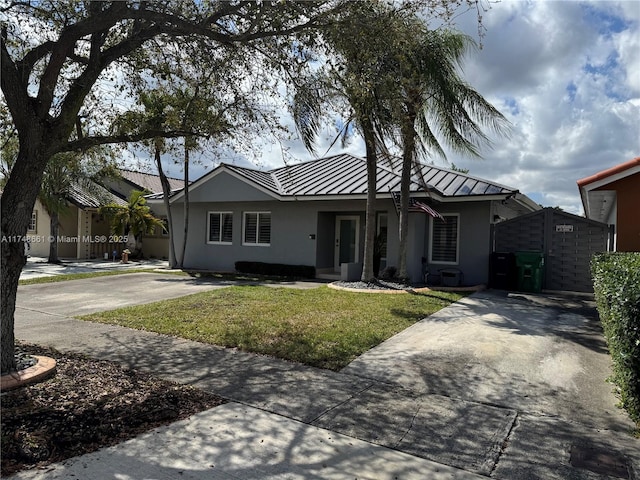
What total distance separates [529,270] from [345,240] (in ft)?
22.5

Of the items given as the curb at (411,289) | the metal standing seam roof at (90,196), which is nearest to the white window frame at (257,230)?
the curb at (411,289)

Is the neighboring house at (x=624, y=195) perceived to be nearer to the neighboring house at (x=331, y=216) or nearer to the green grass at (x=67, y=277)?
the neighboring house at (x=331, y=216)

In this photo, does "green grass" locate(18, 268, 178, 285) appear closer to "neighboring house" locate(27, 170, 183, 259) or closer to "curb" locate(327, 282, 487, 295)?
"neighboring house" locate(27, 170, 183, 259)

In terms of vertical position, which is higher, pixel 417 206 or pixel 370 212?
pixel 417 206

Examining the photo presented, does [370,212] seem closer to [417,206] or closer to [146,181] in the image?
[417,206]

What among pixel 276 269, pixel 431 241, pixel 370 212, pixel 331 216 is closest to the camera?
pixel 370 212

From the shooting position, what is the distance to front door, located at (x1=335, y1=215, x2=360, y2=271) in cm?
1725

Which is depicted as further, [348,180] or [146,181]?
[146,181]

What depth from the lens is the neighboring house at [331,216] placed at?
1459 cm

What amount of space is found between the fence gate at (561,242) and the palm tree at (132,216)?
17.7 metres

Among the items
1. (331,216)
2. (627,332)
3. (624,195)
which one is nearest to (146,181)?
(331,216)

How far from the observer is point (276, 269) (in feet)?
55.8

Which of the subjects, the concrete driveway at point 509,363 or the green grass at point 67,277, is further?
the green grass at point 67,277

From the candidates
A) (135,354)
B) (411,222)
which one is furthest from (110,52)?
(411,222)
